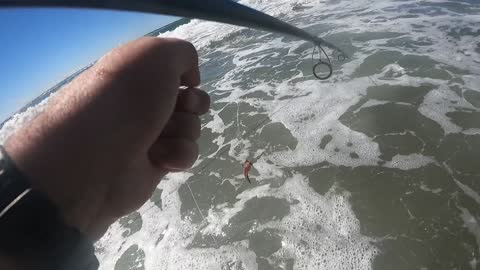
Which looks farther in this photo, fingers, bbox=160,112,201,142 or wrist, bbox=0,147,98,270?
fingers, bbox=160,112,201,142

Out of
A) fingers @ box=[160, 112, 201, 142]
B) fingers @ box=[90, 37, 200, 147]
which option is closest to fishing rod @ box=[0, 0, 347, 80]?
fingers @ box=[90, 37, 200, 147]

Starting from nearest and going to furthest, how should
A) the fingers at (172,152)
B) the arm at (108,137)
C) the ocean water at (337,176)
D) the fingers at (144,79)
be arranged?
1. the arm at (108,137)
2. the fingers at (144,79)
3. the fingers at (172,152)
4. the ocean water at (337,176)

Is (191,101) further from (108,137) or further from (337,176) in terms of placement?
(337,176)

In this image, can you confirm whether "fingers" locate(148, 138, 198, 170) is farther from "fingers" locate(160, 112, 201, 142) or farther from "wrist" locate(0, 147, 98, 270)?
"wrist" locate(0, 147, 98, 270)

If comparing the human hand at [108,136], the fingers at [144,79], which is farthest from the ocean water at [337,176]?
the fingers at [144,79]

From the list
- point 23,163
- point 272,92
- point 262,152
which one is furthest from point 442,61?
point 23,163

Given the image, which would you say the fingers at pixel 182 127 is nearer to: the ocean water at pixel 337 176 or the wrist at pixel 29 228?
the wrist at pixel 29 228
